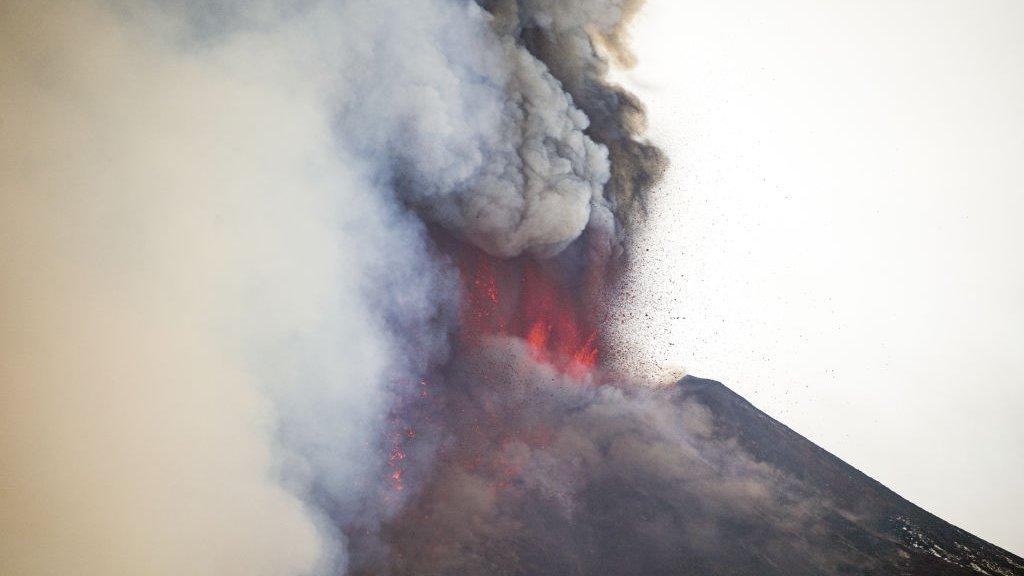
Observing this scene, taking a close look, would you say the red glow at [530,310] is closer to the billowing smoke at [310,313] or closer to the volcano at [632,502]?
the billowing smoke at [310,313]

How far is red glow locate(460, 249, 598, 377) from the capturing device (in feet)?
36.7

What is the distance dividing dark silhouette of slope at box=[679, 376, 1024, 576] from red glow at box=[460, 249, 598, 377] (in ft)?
11.8

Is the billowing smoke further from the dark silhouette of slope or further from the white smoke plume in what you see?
the dark silhouette of slope

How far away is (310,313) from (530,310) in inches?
252

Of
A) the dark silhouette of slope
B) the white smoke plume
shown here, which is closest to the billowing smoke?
the white smoke plume

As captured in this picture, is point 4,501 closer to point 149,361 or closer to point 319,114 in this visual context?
point 149,361

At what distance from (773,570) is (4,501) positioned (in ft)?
37.9

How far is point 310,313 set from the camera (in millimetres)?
7594

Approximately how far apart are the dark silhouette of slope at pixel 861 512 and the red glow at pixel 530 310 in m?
3.61

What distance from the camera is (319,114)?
829 cm

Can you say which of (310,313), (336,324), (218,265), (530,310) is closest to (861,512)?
(530,310)

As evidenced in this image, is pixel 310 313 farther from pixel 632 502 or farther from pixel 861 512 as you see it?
pixel 861 512

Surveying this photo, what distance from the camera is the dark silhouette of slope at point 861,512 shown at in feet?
33.9

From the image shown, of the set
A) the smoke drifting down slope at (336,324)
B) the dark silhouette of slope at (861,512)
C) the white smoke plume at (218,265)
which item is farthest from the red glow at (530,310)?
the dark silhouette of slope at (861,512)
